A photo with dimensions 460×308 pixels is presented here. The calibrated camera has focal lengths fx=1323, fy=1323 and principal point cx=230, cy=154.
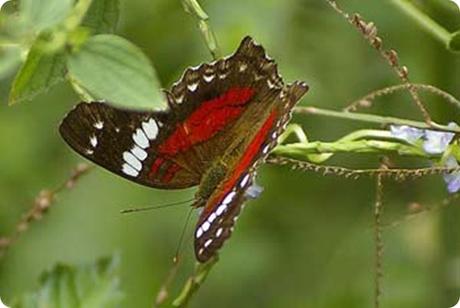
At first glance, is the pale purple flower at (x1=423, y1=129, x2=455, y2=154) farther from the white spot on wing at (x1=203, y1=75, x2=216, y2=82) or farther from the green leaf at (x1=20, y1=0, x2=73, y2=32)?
the green leaf at (x1=20, y1=0, x2=73, y2=32)

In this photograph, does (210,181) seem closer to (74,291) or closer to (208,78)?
(208,78)

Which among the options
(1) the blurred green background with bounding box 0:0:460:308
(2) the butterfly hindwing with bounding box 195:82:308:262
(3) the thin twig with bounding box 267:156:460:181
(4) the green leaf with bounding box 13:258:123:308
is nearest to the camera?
(2) the butterfly hindwing with bounding box 195:82:308:262

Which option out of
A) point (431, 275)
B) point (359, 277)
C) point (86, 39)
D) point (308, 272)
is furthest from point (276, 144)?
point (308, 272)

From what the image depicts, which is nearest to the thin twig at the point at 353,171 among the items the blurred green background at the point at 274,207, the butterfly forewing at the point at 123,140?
the butterfly forewing at the point at 123,140

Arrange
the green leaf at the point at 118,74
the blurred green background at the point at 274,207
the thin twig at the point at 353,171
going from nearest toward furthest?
1. the green leaf at the point at 118,74
2. the thin twig at the point at 353,171
3. the blurred green background at the point at 274,207

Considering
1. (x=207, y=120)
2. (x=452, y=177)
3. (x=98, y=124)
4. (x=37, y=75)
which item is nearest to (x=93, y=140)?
(x=98, y=124)

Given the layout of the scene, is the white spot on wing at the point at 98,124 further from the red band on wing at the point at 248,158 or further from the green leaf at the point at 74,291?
the green leaf at the point at 74,291

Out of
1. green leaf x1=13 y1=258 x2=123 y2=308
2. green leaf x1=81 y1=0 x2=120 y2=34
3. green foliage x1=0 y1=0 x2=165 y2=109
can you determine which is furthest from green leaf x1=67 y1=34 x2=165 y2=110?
green leaf x1=13 y1=258 x2=123 y2=308

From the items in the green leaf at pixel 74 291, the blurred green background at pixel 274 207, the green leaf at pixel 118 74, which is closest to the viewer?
the green leaf at pixel 118 74
